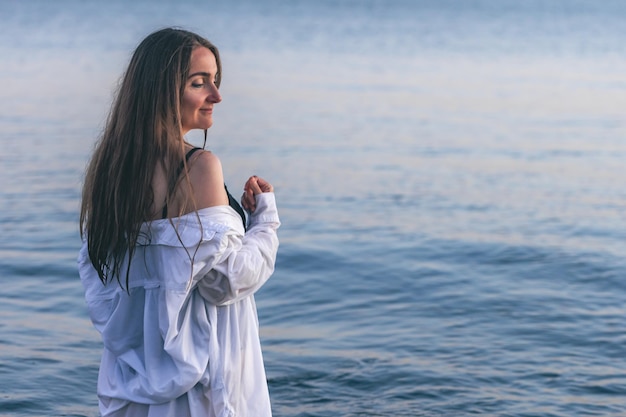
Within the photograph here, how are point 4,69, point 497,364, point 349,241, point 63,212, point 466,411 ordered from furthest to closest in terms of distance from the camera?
point 4,69
point 63,212
point 349,241
point 497,364
point 466,411

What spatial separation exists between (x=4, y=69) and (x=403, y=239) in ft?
67.3

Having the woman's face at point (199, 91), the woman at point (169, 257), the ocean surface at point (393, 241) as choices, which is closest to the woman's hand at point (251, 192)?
the woman at point (169, 257)

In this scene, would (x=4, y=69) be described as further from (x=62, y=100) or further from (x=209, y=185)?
(x=209, y=185)

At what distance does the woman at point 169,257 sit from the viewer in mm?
3338

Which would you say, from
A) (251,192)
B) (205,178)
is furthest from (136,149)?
(251,192)

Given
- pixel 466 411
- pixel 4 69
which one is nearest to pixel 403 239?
pixel 466 411

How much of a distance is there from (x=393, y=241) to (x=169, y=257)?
7.64 meters

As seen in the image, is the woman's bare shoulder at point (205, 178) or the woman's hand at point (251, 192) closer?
the woman's bare shoulder at point (205, 178)

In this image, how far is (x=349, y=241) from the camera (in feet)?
35.5

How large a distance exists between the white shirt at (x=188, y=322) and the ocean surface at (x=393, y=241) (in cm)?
298

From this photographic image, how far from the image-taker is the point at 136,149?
3369 mm

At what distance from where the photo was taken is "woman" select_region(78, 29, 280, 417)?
3.34 metres

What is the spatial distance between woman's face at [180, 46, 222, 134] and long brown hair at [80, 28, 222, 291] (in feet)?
0.08

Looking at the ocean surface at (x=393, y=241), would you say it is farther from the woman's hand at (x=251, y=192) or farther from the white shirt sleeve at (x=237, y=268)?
the white shirt sleeve at (x=237, y=268)
